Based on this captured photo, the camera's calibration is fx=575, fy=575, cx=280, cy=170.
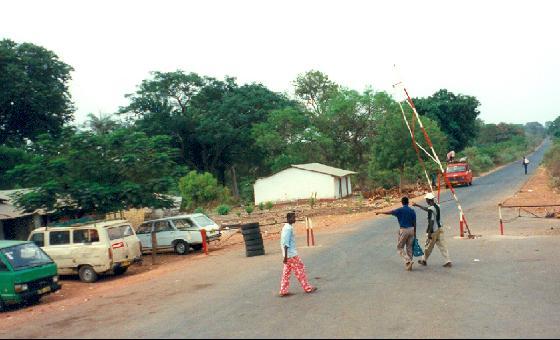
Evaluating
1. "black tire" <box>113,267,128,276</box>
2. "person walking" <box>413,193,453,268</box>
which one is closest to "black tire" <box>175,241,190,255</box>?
"black tire" <box>113,267,128,276</box>

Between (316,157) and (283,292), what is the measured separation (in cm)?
5552

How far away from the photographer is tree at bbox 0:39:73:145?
4378cm

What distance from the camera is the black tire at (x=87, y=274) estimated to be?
18484 mm

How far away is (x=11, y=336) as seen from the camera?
34.6ft

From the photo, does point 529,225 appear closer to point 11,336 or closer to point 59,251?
point 59,251

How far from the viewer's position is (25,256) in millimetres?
15711

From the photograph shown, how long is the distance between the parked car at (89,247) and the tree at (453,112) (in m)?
64.8

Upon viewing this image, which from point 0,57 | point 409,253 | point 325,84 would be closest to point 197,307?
point 409,253

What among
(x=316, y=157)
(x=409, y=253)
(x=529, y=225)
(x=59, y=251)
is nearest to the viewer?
(x=409, y=253)

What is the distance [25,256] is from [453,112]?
72.9 meters

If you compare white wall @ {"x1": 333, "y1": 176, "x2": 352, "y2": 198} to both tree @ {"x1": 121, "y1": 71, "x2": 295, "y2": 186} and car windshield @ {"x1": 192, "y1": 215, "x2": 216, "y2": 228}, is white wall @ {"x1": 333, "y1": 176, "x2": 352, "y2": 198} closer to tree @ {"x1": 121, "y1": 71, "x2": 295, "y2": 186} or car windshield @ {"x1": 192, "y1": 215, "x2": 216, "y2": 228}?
tree @ {"x1": 121, "y1": 71, "x2": 295, "y2": 186}

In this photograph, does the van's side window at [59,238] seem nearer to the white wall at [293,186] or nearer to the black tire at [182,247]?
the black tire at [182,247]

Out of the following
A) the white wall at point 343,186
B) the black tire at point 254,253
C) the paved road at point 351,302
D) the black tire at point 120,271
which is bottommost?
the paved road at point 351,302

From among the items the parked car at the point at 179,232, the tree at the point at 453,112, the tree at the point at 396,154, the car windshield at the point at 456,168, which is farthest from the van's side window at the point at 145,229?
the tree at the point at 453,112
